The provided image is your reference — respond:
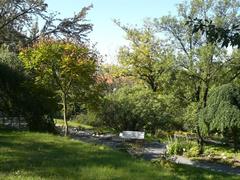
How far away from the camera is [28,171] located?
877 cm

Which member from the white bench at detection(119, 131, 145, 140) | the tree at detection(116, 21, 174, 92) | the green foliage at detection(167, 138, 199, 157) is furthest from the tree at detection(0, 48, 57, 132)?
the tree at detection(116, 21, 174, 92)

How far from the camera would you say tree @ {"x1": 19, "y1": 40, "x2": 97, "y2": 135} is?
747 inches

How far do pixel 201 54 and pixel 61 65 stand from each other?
6721mm

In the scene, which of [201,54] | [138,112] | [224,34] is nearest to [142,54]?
[138,112]

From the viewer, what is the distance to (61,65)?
748 inches

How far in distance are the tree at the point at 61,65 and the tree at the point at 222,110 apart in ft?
17.4

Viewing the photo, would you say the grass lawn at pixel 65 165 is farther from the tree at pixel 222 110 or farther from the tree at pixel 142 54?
the tree at pixel 142 54

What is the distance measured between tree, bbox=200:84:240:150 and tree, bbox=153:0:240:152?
1462 mm

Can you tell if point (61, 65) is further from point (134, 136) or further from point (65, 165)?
point (65, 165)

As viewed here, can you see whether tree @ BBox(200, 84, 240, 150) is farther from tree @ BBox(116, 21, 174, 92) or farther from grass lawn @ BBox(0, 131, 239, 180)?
tree @ BBox(116, 21, 174, 92)

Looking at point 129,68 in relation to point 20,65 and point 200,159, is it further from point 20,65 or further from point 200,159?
point 200,159

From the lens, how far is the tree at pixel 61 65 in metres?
19.0

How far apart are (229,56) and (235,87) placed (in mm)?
3392

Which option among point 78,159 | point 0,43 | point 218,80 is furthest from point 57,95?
point 0,43
